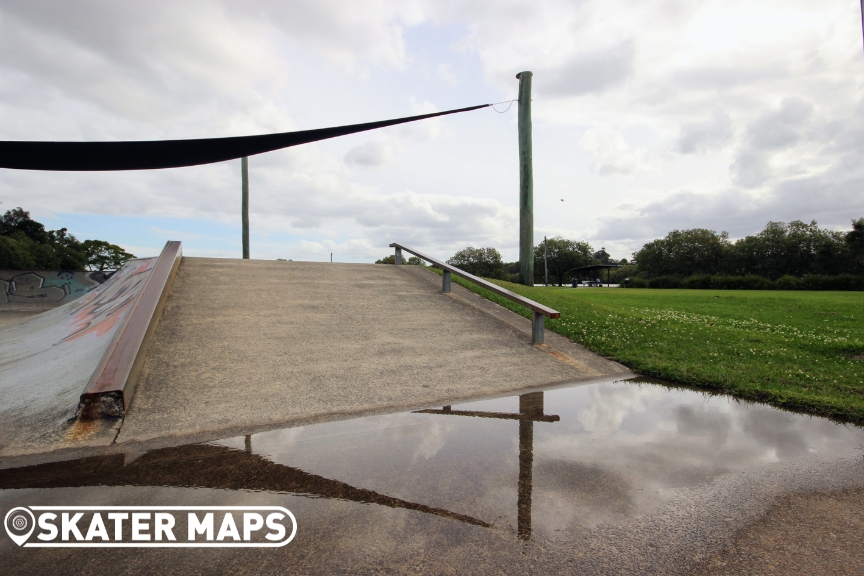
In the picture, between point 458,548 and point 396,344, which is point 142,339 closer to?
point 396,344

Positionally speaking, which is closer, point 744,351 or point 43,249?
point 744,351

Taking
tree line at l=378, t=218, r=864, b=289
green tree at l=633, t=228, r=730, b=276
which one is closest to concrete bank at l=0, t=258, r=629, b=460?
tree line at l=378, t=218, r=864, b=289

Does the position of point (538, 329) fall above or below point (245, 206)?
below

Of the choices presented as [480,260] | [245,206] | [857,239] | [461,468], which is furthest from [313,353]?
[480,260]

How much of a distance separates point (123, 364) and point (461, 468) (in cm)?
337

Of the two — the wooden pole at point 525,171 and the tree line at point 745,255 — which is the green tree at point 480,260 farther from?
the wooden pole at point 525,171

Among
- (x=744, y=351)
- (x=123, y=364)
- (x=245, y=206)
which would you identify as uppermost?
(x=245, y=206)

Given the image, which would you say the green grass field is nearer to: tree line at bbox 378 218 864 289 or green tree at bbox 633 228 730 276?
tree line at bbox 378 218 864 289

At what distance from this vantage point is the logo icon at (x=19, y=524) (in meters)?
2.39

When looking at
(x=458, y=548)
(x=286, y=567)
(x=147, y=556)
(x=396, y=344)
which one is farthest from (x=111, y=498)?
(x=396, y=344)

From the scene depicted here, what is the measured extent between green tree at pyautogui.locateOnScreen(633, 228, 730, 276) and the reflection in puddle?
8109 cm

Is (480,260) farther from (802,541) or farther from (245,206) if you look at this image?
(802,541)

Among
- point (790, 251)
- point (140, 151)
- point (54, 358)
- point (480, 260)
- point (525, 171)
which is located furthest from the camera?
point (480, 260)

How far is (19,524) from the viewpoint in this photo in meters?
2.51
